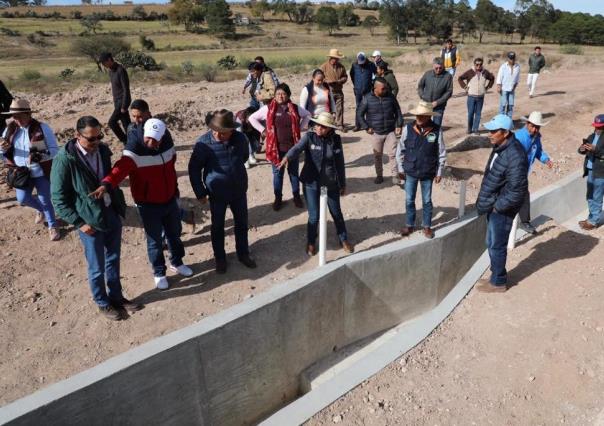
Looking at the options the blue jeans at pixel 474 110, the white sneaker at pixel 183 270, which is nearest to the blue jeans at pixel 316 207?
the white sneaker at pixel 183 270

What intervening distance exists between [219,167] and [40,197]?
Answer: 266cm

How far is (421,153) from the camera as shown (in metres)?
6.34

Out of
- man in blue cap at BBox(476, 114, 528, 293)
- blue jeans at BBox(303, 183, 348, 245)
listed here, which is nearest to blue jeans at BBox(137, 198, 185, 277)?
blue jeans at BBox(303, 183, 348, 245)

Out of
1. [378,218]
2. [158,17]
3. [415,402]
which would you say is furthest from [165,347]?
[158,17]

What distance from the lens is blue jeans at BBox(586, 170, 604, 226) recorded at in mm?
7934

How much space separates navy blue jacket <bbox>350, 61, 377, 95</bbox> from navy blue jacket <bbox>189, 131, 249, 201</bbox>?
6057 millimetres

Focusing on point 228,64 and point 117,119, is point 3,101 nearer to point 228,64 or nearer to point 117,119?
point 117,119

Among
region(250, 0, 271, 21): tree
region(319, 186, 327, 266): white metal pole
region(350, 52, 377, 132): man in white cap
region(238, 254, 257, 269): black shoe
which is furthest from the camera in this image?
region(250, 0, 271, 21): tree

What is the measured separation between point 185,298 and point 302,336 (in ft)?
4.72

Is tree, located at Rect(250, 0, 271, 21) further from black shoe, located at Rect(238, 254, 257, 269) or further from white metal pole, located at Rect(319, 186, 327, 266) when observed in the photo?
white metal pole, located at Rect(319, 186, 327, 266)

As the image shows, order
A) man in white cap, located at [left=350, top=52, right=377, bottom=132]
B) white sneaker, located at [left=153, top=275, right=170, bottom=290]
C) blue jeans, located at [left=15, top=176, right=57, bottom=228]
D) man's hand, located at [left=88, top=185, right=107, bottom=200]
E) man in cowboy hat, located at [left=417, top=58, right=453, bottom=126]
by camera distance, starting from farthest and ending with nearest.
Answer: man in white cap, located at [left=350, top=52, right=377, bottom=132]
man in cowboy hat, located at [left=417, top=58, right=453, bottom=126]
blue jeans, located at [left=15, top=176, right=57, bottom=228]
white sneaker, located at [left=153, top=275, right=170, bottom=290]
man's hand, located at [left=88, top=185, right=107, bottom=200]

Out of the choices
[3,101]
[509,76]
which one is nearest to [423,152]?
[3,101]

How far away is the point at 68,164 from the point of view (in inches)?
182

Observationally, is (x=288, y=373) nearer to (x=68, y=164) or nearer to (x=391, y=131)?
(x=68, y=164)
